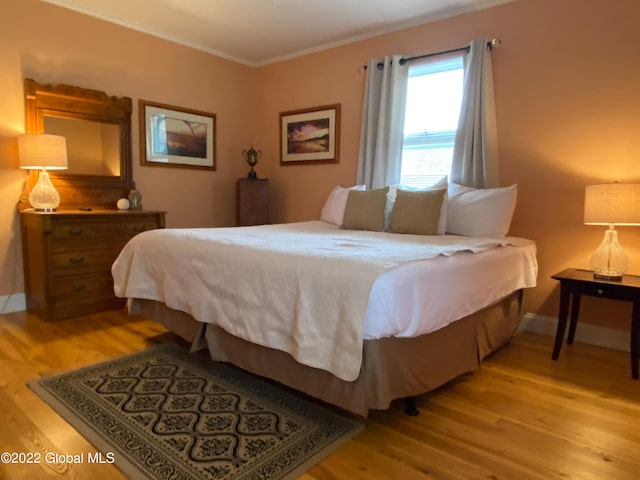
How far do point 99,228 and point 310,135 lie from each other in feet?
7.54

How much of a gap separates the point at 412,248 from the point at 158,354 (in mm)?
1646

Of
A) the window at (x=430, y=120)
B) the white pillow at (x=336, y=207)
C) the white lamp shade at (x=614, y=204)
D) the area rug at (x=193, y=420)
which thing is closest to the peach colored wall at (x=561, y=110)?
the window at (x=430, y=120)

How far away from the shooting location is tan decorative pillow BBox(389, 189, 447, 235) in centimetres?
290

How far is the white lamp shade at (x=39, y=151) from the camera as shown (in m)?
3.04

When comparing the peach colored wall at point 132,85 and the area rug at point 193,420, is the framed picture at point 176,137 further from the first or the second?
the area rug at point 193,420

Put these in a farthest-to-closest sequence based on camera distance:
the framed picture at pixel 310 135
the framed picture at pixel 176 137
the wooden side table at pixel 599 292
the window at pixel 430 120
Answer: the framed picture at pixel 310 135 → the framed picture at pixel 176 137 → the window at pixel 430 120 → the wooden side table at pixel 599 292

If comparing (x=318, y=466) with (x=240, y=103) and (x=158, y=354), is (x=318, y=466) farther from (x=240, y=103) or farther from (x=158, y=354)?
(x=240, y=103)

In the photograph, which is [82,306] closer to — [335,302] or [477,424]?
[335,302]

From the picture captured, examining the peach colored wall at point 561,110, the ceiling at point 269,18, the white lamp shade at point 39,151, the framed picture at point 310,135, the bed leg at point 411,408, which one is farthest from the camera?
the framed picture at point 310,135

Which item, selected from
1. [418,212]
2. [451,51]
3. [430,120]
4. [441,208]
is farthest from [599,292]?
[451,51]

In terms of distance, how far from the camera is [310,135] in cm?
449

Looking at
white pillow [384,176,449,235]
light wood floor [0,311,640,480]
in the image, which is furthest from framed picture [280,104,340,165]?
light wood floor [0,311,640,480]

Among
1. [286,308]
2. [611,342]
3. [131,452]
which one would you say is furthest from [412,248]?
[611,342]

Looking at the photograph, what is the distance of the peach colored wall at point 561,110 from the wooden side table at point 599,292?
1.21ft
